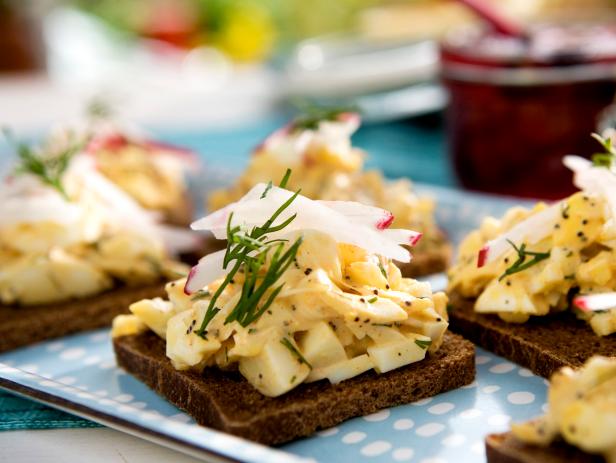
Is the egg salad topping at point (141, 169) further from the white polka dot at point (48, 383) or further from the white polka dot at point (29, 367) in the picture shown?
the white polka dot at point (48, 383)

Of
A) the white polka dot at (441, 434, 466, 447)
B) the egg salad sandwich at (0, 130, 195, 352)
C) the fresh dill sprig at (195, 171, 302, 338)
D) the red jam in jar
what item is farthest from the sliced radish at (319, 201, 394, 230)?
the red jam in jar

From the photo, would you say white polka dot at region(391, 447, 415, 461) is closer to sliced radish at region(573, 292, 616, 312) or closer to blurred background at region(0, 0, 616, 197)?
sliced radish at region(573, 292, 616, 312)

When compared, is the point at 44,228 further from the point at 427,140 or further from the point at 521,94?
the point at 427,140

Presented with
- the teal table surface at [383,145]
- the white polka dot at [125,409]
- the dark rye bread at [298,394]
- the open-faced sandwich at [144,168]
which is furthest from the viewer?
the teal table surface at [383,145]

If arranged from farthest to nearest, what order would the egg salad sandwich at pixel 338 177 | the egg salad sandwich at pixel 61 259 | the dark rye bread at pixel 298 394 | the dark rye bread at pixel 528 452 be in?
the egg salad sandwich at pixel 338 177 → the egg salad sandwich at pixel 61 259 → the dark rye bread at pixel 298 394 → the dark rye bread at pixel 528 452

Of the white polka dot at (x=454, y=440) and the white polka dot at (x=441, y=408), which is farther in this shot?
the white polka dot at (x=441, y=408)

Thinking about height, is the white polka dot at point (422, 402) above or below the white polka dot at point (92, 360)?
below

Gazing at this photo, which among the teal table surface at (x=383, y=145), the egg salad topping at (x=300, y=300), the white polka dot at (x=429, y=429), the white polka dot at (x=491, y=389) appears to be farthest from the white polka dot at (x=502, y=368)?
the teal table surface at (x=383, y=145)

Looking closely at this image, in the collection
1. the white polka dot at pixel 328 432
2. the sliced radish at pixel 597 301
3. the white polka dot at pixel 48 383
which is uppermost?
the white polka dot at pixel 48 383

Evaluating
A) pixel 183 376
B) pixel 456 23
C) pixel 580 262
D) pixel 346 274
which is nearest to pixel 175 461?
pixel 183 376
